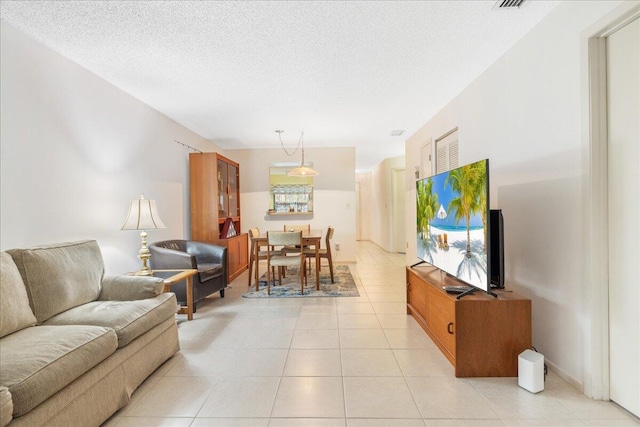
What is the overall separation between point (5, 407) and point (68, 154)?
214 centimetres

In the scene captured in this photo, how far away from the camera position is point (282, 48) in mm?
2457

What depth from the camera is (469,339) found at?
1.99m

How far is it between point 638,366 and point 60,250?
141 inches

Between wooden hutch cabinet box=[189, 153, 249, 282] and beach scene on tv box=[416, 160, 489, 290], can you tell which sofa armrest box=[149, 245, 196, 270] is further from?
beach scene on tv box=[416, 160, 489, 290]

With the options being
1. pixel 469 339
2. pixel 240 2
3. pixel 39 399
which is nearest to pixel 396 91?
pixel 240 2

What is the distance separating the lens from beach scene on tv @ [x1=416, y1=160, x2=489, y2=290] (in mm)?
1994

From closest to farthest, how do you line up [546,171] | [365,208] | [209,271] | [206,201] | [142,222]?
[546,171] → [142,222] → [209,271] → [206,201] → [365,208]

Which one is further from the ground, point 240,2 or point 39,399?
point 240,2

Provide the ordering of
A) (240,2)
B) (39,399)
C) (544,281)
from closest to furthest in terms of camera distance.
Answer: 1. (39,399)
2. (240,2)
3. (544,281)

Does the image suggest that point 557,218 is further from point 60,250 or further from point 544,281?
point 60,250

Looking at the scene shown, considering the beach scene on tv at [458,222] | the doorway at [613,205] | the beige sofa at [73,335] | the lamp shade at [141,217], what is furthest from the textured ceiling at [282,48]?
the beige sofa at [73,335]

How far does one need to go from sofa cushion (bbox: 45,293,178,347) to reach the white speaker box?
2434 mm

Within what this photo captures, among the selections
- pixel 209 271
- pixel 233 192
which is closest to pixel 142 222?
pixel 209 271

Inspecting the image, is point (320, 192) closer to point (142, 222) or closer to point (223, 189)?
point (223, 189)
